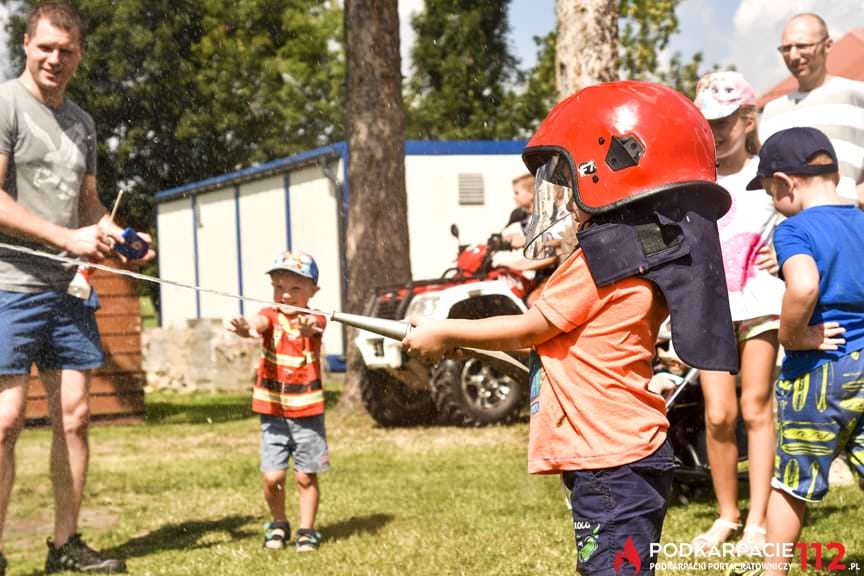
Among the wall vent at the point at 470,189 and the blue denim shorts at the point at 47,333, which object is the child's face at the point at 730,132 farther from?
the wall vent at the point at 470,189

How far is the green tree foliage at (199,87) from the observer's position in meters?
37.2

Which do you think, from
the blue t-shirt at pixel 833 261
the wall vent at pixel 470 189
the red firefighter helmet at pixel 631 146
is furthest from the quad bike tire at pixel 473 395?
the wall vent at pixel 470 189

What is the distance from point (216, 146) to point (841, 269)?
37.4m

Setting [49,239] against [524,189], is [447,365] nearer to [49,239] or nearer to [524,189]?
[524,189]

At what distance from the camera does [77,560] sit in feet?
17.9

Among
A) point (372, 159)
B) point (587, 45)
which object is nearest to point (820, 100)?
point (587, 45)

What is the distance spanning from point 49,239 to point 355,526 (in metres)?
2.34

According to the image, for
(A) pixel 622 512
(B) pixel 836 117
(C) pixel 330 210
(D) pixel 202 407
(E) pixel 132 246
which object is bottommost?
(D) pixel 202 407

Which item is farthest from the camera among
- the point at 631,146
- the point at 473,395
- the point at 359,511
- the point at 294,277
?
the point at 473,395

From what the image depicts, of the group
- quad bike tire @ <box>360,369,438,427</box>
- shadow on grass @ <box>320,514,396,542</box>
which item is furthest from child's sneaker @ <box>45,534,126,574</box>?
quad bike tire @ <box>360,369,438,427</box>

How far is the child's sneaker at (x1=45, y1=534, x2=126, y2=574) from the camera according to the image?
5434 millimetres

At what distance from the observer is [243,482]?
27.4 feet

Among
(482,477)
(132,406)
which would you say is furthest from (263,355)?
(132,406)

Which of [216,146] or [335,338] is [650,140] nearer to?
[335,338]
